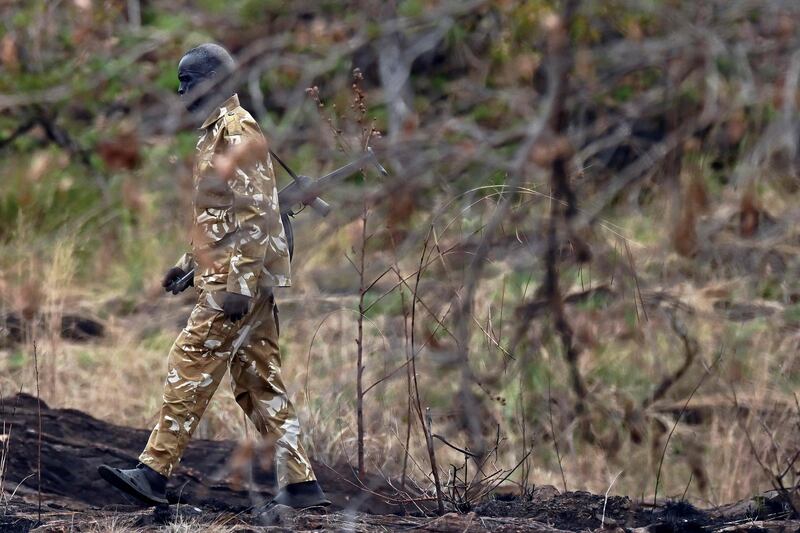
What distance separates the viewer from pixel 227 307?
4449mm

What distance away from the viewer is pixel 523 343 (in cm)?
713

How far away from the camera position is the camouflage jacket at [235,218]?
4.46m

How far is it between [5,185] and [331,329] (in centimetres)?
324

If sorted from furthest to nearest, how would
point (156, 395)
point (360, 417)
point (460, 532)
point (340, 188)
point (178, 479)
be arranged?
A: point (340, 188)
point (156, 395)
point (178, 479)
point (360, 417)
point (460, 532)

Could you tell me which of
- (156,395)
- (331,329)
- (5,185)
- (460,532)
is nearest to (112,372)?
(156,395)

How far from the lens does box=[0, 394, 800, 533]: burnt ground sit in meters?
4.38

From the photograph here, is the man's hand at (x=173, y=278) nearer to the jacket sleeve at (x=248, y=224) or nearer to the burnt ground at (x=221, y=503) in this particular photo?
the jacket sleeve at (x=248, y=224)

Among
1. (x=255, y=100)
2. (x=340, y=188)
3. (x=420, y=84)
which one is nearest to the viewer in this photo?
(x=340, y=188)

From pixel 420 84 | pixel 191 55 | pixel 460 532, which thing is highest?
pixel 420 84

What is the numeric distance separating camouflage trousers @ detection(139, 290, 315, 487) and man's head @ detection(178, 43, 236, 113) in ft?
2.23

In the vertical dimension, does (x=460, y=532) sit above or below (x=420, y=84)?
below

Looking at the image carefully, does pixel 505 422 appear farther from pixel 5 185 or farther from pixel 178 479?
pixel 5 185

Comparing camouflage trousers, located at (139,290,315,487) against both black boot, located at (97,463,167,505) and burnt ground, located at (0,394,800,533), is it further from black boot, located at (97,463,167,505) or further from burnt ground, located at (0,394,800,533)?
burnt ground, located at (0,394,800,533)

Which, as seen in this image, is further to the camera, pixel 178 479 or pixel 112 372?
pixel 112 372
